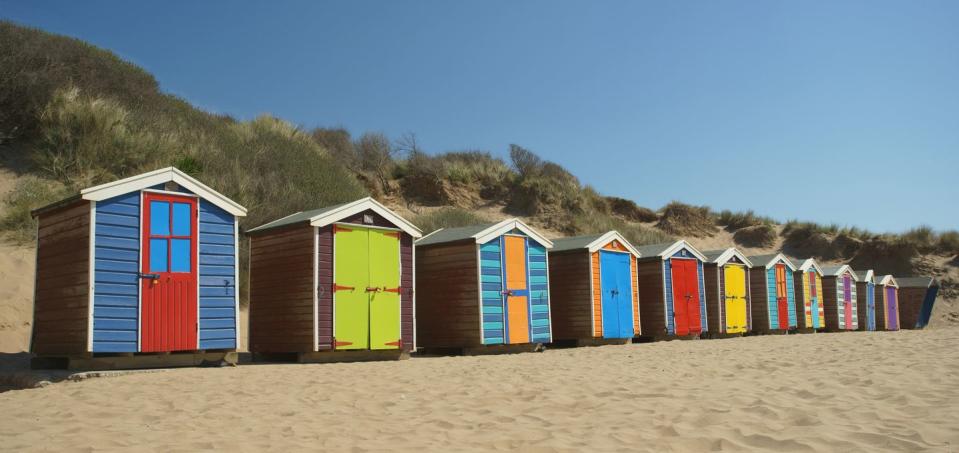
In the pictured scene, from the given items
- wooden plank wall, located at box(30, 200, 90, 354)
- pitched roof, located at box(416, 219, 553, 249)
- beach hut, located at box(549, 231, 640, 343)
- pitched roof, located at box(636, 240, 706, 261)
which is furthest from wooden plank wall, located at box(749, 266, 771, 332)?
wooden plank wall, located at box(30, 200, 90, 354)

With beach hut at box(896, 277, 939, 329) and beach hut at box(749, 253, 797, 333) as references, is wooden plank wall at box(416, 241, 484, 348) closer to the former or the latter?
beach hut at box(749, 253, 797, 333)

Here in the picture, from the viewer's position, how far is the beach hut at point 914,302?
1289 inches

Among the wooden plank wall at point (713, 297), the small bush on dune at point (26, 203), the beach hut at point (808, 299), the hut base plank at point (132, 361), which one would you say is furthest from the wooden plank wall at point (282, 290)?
the beach hut at point (808, 299)

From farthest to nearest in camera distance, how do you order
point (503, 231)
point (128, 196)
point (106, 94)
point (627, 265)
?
point (106, 94) → point (627, 265) → point (503, 231) → point (128, 196)

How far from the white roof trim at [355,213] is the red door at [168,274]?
6.78ft

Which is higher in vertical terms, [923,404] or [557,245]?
[557,245]

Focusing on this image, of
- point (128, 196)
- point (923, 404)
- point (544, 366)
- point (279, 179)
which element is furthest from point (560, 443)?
point (279, 179)

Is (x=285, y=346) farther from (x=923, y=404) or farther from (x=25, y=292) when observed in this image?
(x=923, y=404)

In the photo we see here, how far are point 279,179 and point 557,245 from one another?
10640 millimetres

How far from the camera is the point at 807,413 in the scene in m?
6.11

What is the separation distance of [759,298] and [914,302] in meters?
14.5

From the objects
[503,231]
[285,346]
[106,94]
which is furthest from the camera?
[106,94]

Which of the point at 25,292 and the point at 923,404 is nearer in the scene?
the point at 923,404

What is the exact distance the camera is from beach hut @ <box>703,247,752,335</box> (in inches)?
830
